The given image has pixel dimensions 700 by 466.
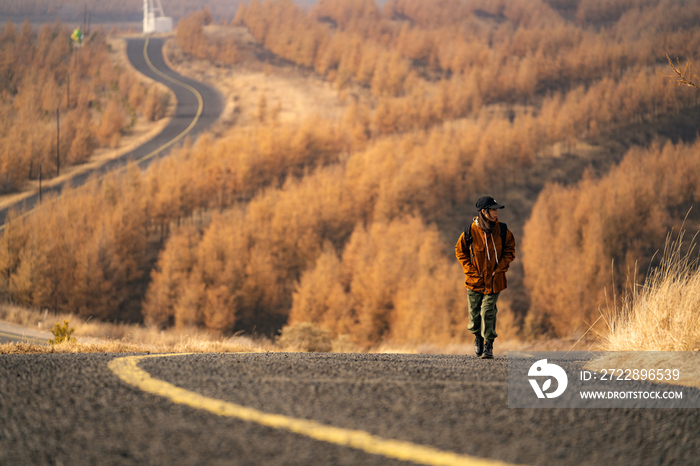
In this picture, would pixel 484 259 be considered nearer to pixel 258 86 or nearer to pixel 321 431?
pixel 321 431

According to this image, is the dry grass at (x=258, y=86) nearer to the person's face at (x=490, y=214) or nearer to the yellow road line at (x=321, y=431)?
the person's face at (x=490, y=214)

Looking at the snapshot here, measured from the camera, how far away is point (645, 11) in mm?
91500

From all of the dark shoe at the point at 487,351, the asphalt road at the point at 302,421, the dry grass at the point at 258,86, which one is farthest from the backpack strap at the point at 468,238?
the dry grass at the point at 258,86

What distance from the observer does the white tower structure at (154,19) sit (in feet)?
277

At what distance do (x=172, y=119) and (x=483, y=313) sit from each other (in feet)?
215

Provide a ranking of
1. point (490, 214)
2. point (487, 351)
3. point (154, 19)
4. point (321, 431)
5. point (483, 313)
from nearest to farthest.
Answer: point (321, 431), point (490, 214), point (483, 313), point (487, 351), point (154, 19)

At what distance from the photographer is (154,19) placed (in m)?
84.3

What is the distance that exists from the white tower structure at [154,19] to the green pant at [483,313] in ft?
Result: 300

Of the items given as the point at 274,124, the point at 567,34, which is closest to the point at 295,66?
the point at 274,124

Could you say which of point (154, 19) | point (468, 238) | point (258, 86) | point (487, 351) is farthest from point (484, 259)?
point (154, 19)

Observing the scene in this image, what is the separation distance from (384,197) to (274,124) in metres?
20.7

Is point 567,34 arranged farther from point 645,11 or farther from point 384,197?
point 384,197

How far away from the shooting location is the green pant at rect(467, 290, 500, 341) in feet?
18.6

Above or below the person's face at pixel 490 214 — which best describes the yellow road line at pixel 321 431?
below
